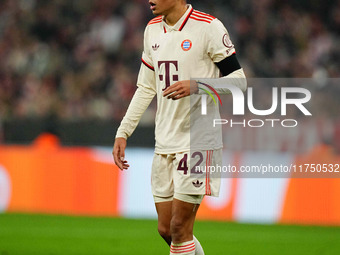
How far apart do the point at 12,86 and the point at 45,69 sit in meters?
0.73

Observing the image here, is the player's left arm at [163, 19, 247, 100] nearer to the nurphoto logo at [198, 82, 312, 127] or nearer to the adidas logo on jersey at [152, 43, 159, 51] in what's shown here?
the adidas logo on jersey at [152, 43, 159, 51]

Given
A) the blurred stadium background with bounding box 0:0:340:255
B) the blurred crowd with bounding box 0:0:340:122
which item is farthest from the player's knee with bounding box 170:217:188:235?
the blurred crowd with bounding box 0:0:340:122

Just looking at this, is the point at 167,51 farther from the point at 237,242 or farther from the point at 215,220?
the point at 215,220

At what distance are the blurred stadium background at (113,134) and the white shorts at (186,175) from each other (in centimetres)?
279

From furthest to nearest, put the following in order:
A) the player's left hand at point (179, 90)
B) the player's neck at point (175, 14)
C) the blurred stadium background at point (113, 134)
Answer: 1. the blurred stadium background at point (113, 134)
2. the player's neck at point (175, 14)
3. the player's left hand at point (179, 90)

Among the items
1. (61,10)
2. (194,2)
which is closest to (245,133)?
(194,2)

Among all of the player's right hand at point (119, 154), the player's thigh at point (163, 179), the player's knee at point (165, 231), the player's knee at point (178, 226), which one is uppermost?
the player's right hand at point (119, 154)

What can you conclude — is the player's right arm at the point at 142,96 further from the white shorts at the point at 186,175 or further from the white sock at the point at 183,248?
the white sock at the point at 183,248

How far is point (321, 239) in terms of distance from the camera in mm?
8828

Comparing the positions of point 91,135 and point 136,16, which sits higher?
point 136,16

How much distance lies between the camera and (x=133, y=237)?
906cm

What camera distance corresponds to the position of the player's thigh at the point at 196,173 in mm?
5152

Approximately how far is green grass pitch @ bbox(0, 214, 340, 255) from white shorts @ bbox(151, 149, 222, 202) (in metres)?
2.66

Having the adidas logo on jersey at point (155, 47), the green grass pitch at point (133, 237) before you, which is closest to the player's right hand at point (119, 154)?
the adidas logo on jersey at point (155, 47)
